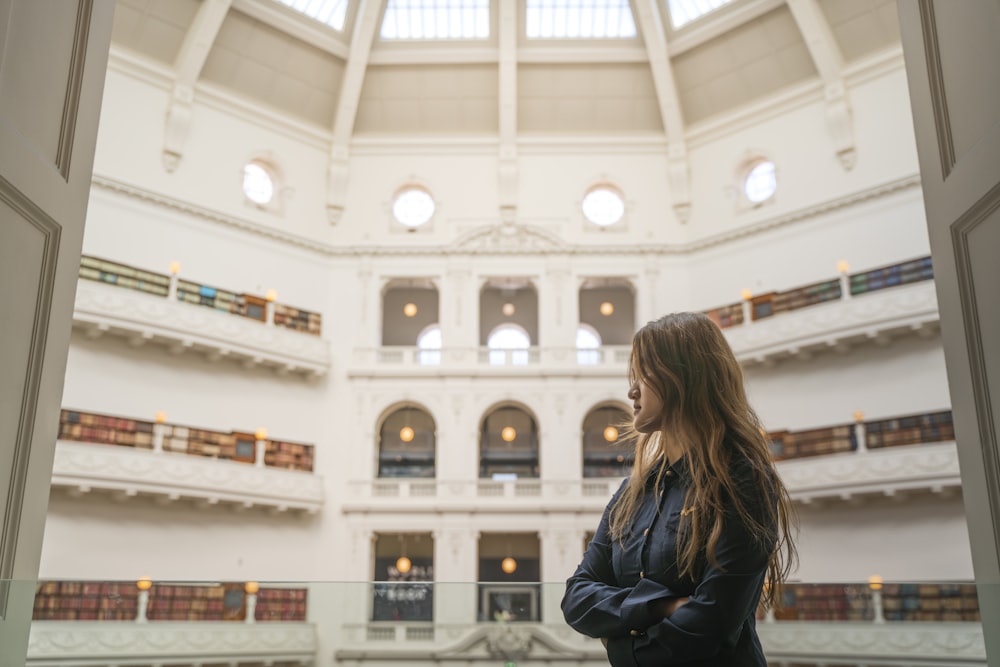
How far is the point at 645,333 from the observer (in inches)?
89.4

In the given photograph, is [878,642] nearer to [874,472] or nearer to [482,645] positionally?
[482,645]

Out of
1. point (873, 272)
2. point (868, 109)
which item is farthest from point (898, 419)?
point (868, 109)

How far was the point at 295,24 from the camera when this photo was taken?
832 inches

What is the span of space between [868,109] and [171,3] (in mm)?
15621

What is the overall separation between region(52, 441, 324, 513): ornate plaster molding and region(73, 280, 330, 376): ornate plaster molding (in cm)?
237

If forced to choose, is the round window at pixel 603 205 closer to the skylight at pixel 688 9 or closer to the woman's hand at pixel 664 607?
the skylight at pixel 688 9

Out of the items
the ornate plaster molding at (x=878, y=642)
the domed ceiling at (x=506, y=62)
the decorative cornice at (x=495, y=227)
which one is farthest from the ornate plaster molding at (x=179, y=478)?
the ornate plaster molding at (x=878, y=642)

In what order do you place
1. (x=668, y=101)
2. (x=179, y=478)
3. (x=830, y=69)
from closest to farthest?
(x=179, y=478) → (x=830, y=69) → (x=668, y=101)

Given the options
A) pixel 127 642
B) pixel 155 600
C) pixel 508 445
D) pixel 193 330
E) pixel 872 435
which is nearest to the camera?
pixel 127 642

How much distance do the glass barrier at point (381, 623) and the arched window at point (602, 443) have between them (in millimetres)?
17970

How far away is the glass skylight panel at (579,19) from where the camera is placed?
2214cm

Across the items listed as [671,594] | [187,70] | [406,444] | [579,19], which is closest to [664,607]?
[671,594]

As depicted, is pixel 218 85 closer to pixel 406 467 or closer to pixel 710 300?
pixel 406 467

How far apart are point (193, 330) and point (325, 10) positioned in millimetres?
8549
